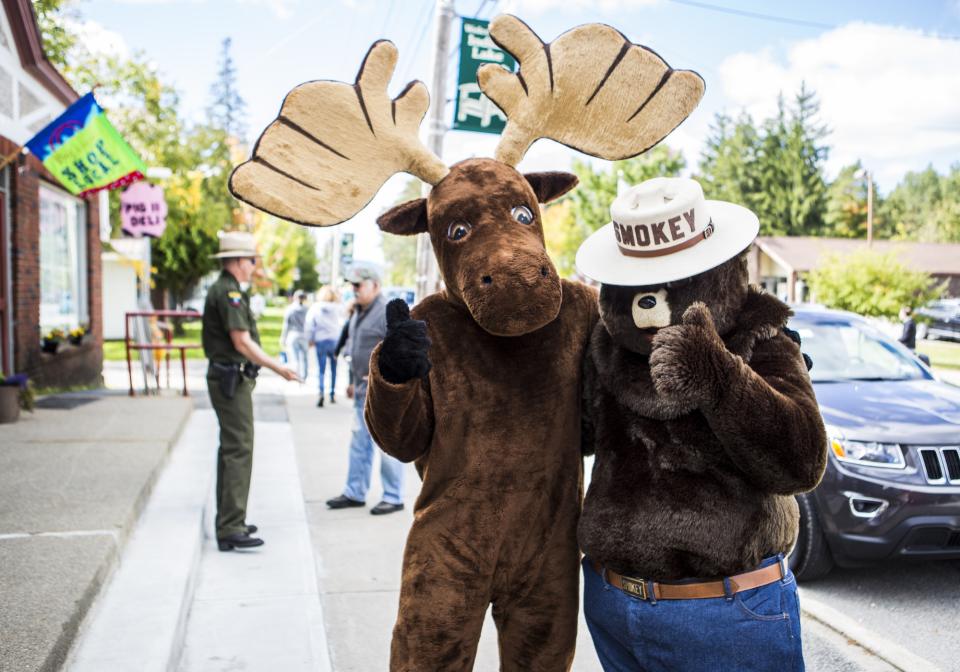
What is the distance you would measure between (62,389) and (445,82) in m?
6.80

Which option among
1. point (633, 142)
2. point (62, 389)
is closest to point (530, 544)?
point (633, 142)

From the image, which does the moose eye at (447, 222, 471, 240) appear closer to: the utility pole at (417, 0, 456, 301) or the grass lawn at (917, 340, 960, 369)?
the utility pole at (417, 0, 456, 301)

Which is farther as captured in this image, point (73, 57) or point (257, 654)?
point (73, 57)

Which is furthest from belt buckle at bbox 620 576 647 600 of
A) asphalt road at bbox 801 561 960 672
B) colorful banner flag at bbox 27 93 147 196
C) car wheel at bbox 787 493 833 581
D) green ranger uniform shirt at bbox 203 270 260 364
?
colorful banner flag at bbox 27 93 147 196

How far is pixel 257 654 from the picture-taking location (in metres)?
3.80

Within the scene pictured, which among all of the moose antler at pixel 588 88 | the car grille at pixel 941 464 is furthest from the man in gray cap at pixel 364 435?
the moose antler at pixel 588 88

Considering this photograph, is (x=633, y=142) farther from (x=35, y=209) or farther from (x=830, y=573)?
(x=35, y=209)

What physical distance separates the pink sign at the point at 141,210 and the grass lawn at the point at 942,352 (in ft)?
57.5

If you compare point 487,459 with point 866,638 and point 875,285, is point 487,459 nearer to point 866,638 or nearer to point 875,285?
point 866,638

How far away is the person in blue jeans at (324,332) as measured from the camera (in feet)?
41.1

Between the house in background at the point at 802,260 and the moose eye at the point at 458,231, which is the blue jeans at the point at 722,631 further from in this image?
the house in background at the point at 802,260

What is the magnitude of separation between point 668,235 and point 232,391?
3.94 metres

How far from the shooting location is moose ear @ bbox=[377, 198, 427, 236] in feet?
8.38

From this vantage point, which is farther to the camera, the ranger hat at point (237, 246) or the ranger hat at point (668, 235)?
the ranger hat at point (237, 246)
